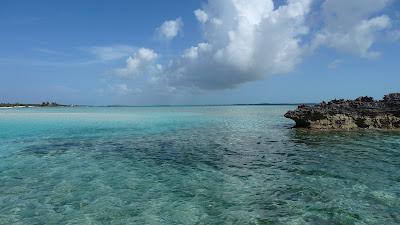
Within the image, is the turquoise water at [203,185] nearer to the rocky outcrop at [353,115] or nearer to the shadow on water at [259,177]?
the shadow on water at [259,177]

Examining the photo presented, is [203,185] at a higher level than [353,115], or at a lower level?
lower

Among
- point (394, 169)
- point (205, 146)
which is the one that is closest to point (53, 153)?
point (205, 146)

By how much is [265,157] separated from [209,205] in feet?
27.9

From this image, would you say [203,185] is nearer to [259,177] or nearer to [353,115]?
[259,177]

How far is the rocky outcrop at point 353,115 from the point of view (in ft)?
107

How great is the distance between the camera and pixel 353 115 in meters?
33.4

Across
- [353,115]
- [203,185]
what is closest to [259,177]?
[203,185]

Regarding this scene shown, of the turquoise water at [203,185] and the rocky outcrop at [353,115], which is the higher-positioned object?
the rocky outcrop at [353,115]

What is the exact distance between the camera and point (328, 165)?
1562cm

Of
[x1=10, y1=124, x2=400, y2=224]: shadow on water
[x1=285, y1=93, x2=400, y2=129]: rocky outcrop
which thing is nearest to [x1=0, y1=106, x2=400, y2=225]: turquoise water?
[x1=10, y1=124, x2=400, y2=224]: shadow on water

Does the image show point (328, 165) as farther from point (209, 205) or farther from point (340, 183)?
point (209, 205)

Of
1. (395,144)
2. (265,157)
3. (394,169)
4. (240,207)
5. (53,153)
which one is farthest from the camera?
(395,144)

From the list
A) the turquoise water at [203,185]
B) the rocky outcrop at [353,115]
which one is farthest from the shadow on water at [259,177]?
the rocky outcrop at [353,115]

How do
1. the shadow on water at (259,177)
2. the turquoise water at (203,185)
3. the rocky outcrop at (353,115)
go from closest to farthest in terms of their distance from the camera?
the turquoise water at (203,185)
the shadow on water at (259,177)
the rocky outcrop at (353,115)
